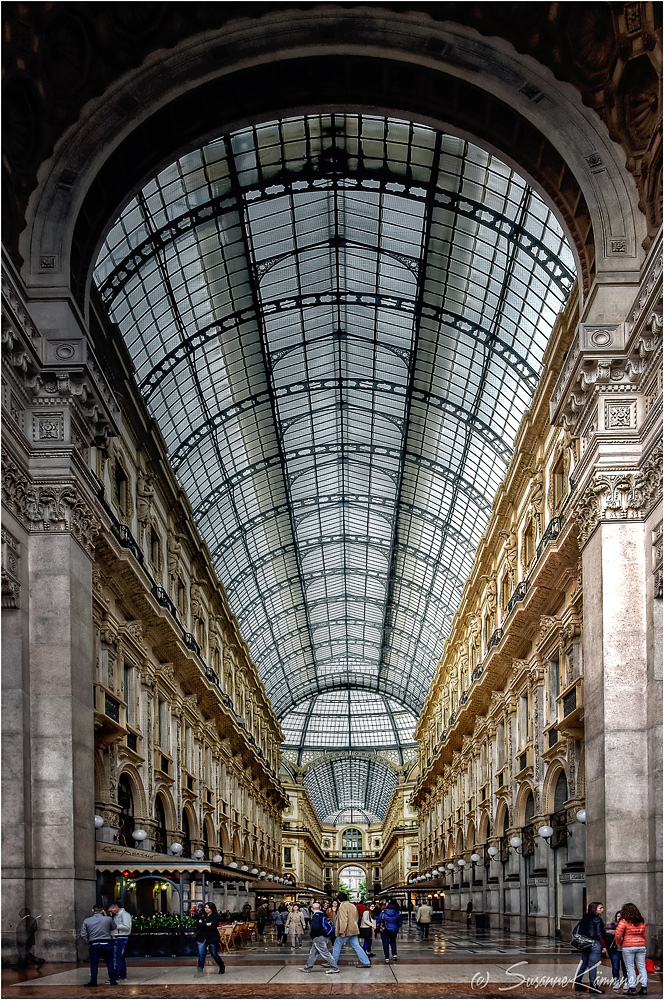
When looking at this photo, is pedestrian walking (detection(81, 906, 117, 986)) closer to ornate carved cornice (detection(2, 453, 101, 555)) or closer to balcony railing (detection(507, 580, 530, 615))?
ornate carved cornice (detection(2, 453, 101, 555))

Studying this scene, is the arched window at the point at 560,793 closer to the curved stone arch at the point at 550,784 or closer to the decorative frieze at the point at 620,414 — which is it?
the curved stone arch at the point at 550,784

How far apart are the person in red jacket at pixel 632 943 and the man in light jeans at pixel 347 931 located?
8.21 metres

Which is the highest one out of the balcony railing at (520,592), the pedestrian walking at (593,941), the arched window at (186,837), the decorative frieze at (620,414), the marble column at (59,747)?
the decorative frieze at (620,414)

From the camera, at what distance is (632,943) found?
17.3 meters

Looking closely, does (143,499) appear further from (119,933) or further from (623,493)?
(119,933)

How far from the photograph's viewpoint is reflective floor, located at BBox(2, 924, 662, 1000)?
Answer: 1788 cm

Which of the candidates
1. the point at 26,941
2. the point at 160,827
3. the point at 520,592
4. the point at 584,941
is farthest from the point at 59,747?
the point at 520,592

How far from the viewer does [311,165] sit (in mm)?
36250

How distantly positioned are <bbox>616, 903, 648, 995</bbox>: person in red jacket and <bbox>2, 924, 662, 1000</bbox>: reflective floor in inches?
15.3

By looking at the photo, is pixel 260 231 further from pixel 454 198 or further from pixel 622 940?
pixel 622 940

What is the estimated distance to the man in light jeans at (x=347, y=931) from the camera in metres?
24.1

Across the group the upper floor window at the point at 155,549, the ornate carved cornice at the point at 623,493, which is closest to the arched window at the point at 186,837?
the upper floor window at the point at 155,549

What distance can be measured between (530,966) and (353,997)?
666cm

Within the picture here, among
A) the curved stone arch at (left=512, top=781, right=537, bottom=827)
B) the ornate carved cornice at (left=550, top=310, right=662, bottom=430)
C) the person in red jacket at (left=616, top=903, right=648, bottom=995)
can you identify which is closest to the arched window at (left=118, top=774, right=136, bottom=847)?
the curved stone arch at (left=512, top=781, right=537, bottom=827)
